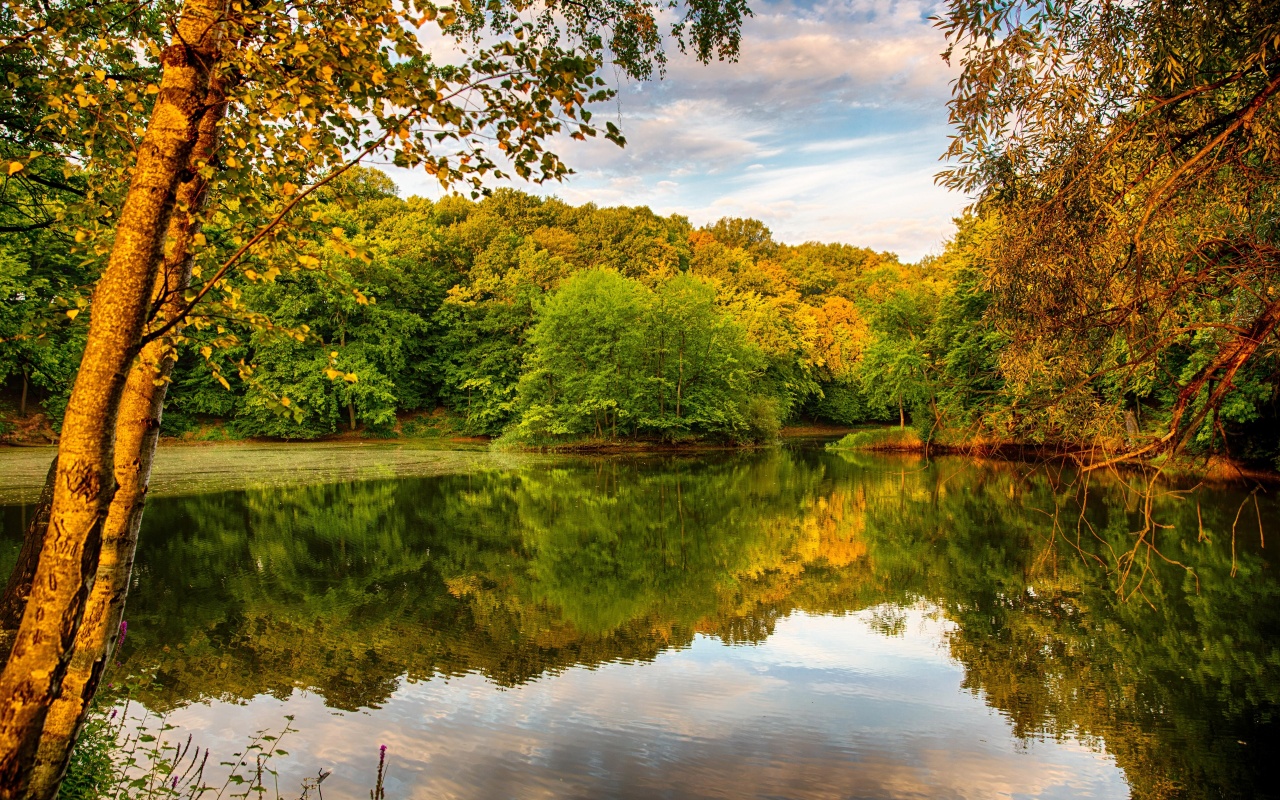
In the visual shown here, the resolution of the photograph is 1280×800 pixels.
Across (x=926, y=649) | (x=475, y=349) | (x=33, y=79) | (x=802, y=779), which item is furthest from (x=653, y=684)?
(x=475, y=349)

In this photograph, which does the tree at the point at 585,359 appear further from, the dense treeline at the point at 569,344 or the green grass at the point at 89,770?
the green grass at the point at 89,770

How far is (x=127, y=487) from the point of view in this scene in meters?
2.69

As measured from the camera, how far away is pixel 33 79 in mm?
4590

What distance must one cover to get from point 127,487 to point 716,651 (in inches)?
259

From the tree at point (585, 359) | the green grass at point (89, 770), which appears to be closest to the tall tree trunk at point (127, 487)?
the green grass at point (89, 770)

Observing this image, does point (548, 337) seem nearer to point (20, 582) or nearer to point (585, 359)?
point (585, 359)

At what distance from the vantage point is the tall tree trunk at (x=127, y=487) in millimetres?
2524

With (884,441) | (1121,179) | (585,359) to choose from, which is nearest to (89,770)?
(1121,179)

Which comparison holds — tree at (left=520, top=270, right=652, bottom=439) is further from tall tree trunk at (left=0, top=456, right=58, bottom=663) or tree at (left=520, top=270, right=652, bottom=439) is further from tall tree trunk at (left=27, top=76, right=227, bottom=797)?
tall tree trunk at (left=27, top=76, right=227, bottom=797)

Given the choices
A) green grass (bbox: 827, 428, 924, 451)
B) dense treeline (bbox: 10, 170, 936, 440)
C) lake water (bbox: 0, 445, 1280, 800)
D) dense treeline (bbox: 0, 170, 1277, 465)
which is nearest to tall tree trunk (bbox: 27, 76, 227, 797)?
lake water (bbox: 0, 445, 1280, 800)

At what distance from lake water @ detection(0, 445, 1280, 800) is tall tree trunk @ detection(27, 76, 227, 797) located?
2934mm

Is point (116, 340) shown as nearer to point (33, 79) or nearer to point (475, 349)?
point (33, 79)

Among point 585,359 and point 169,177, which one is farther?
point 585,359

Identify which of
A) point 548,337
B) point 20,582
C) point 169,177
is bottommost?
point 20,582
